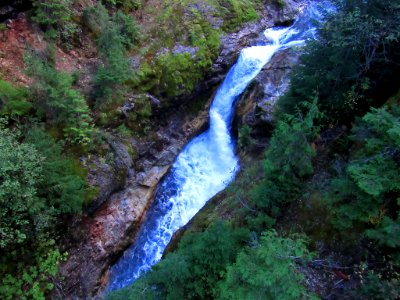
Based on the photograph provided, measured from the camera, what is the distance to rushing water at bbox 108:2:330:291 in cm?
1238

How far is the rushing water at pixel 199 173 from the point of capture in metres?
12.4

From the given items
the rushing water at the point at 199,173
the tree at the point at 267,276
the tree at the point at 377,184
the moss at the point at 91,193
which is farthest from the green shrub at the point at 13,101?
the tree at the point at 377,184

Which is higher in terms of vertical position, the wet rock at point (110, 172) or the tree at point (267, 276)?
the tree at point (267, 276)

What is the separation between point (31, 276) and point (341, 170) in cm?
1031

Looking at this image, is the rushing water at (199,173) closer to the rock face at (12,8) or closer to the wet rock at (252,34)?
the wet rock at (252,34)

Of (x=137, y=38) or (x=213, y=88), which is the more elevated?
(x=137, y=38)

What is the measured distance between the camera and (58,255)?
10.7m

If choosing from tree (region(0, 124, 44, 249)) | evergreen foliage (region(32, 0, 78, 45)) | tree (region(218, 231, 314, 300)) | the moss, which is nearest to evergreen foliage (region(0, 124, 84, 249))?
tree (region(0, 124, 44, 249))

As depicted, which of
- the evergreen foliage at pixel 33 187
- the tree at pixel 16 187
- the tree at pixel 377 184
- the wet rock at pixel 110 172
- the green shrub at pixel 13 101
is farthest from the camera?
the wet rock at pixel 110 172

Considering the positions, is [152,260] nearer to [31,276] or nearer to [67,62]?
[31,276]

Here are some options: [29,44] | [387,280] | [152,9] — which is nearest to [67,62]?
[29,44]

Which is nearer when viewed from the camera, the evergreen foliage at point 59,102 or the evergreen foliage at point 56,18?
the evergreen foliage at point 59,102

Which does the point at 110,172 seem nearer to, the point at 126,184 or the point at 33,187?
the point at 126,184

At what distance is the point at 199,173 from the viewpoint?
48.5ft
